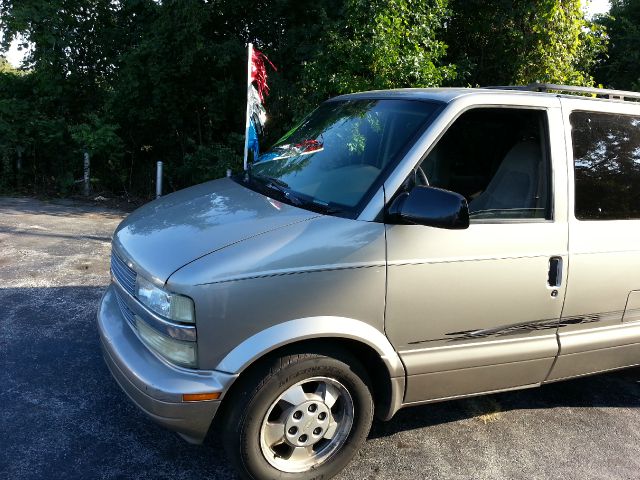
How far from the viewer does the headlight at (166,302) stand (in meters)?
2.54

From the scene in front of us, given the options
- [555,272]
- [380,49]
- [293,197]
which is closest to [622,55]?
[380,49]

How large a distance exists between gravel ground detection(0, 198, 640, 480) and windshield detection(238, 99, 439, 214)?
1.50 meters

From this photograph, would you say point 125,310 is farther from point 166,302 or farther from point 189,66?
point 189,66

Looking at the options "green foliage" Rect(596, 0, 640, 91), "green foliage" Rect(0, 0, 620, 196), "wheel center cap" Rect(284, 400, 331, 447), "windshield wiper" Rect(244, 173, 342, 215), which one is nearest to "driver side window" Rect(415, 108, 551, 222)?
"windshield wiper" Rect(244, 173, 342, 215)

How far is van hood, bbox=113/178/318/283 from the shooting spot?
8.86ft

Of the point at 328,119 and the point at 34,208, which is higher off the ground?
the point at 328,119

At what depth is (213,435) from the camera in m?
3.38

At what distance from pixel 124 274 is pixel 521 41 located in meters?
9.46

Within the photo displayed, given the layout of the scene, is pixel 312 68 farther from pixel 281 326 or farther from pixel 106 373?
pixel 281 326

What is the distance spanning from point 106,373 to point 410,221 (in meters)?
2.47

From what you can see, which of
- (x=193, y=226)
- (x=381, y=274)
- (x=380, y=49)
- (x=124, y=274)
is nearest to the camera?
(x=381, y=274)

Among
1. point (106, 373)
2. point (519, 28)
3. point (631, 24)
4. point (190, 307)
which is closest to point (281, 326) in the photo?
point (190, 307)

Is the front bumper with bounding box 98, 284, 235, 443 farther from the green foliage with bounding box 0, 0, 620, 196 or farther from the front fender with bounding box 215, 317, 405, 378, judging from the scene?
the green foliage with bounding box 0, 0, 620, 196

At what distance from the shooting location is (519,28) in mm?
10414
